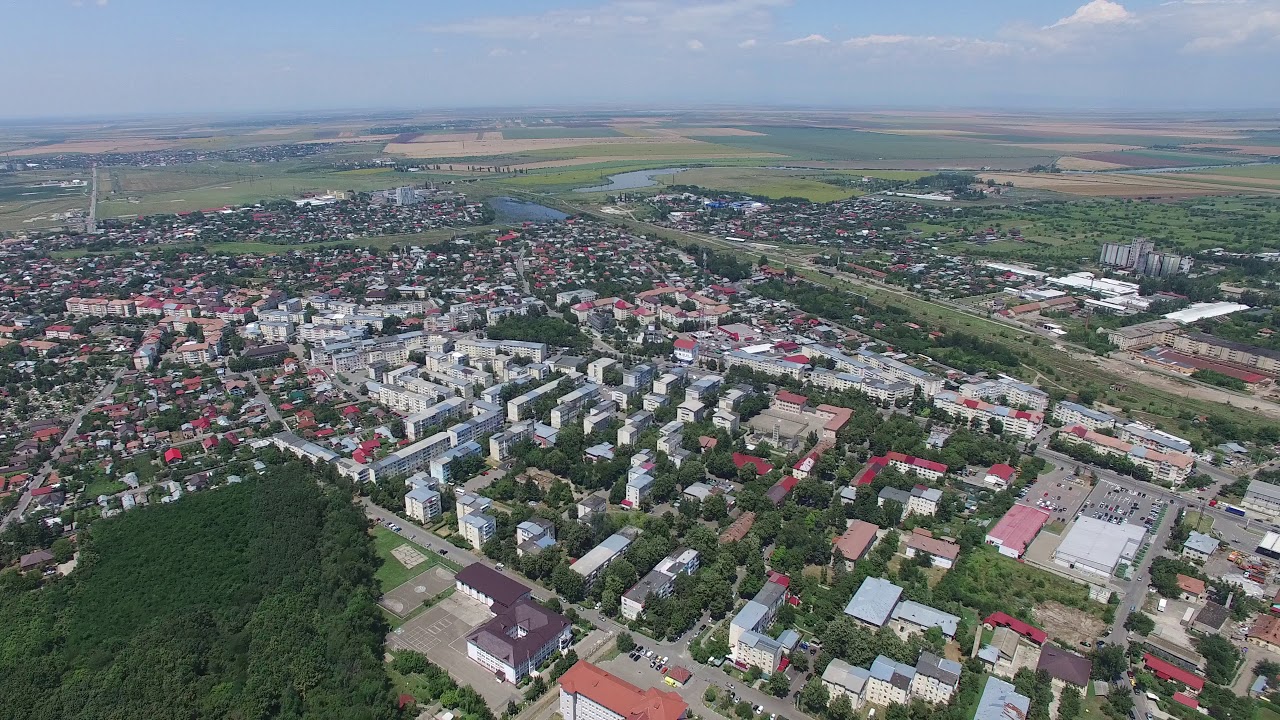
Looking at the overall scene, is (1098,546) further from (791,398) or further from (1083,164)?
(1083,164)

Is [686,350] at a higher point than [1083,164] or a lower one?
lower

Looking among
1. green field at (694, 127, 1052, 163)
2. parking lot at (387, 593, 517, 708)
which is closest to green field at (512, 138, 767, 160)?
green field at (694, 127, 1052, 163)

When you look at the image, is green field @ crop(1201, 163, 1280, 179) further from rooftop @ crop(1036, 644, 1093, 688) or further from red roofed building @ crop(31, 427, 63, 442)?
red roofed building @ crop(31, 427, 63, 442)

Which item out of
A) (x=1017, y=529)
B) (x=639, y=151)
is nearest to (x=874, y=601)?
(x=1017, y=529)

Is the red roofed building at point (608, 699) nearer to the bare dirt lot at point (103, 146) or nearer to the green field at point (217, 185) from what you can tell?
the green field at point (217, 185)

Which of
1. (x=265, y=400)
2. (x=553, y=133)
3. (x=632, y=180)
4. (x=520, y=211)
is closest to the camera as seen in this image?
(x=265, y=400)

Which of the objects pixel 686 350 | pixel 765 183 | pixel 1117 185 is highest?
pixel 765 183
